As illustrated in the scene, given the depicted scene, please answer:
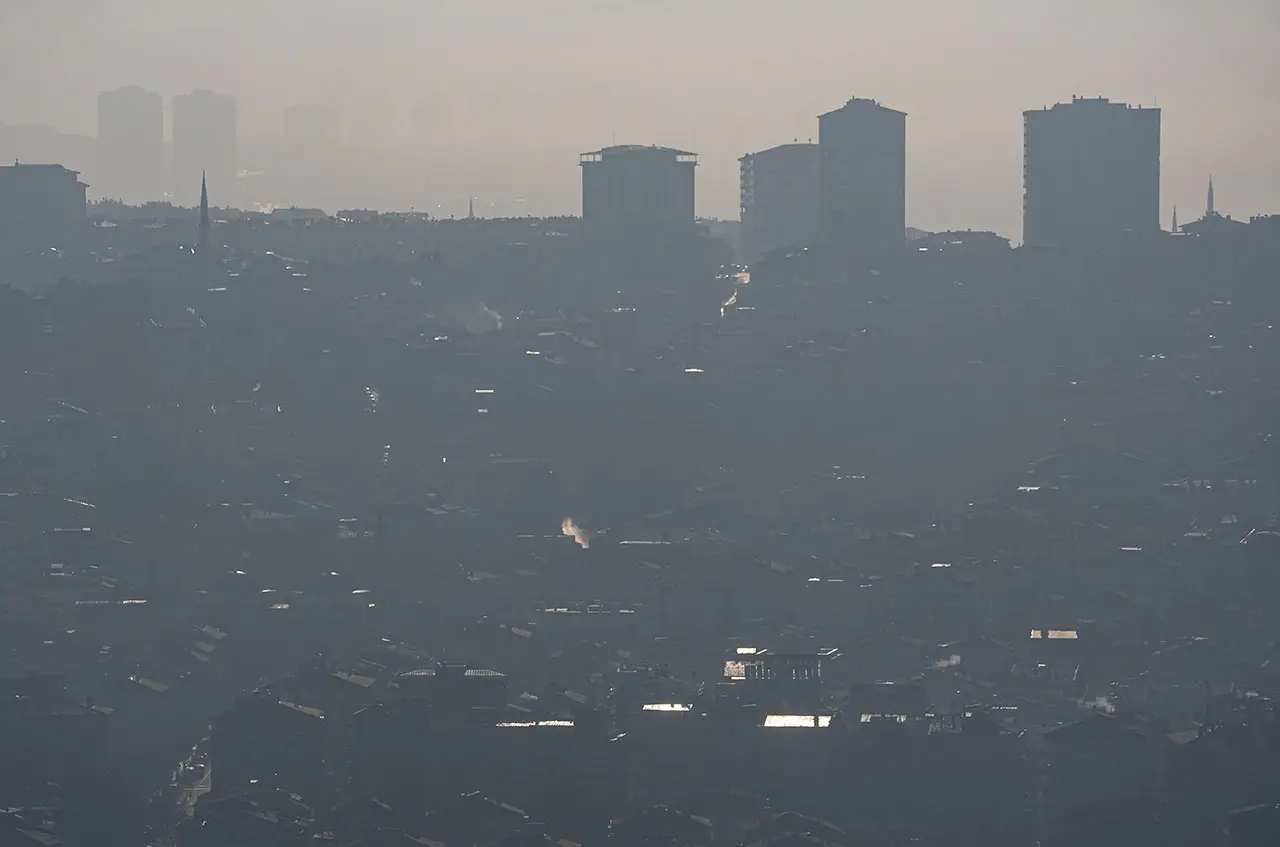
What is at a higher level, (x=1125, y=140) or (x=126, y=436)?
(x=1125, y=140)

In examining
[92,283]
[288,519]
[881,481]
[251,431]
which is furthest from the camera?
[92,283]

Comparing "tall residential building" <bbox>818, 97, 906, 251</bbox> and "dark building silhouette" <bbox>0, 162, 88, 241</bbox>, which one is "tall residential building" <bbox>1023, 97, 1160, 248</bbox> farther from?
"dark building silhouette" <bbox>0, 162, 88, 241</bbox>

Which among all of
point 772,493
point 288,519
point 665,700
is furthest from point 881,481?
point 665,700

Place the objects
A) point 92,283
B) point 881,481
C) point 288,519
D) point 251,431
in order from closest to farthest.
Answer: point 288,519 → point 881,481 → point 251,431 → point 92,283

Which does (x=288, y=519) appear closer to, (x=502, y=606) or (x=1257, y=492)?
(x=502, y=606)

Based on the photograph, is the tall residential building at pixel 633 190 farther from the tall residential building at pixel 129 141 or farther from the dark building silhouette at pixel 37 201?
the tall residential building at pixel 129 141

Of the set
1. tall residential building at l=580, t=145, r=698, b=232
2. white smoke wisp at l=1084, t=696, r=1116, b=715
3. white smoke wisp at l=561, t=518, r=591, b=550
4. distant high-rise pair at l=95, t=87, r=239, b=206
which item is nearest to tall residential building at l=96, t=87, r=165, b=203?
distant high-rise pair at l=95, t=87, r=239, b=206

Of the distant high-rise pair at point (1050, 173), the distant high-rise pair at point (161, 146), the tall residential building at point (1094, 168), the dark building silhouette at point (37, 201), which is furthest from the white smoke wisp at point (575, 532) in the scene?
the distant high-rise pair at point (161, 146)

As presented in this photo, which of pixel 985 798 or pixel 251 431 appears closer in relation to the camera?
pixel 985 798
